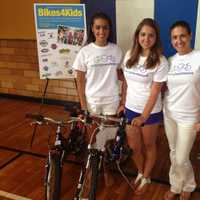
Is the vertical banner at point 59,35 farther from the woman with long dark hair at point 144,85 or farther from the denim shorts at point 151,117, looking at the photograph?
the denim shorts at point 151,117

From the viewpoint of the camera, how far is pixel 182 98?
205 cm

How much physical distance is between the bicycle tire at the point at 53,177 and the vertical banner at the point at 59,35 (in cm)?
137

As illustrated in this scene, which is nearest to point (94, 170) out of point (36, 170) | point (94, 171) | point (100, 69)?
point (94, 171)

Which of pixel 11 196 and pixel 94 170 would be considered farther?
pixel 11 196

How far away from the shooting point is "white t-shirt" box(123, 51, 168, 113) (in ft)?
7.03

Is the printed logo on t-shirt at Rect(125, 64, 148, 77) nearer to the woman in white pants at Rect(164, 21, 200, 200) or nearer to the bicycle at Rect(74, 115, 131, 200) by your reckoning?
the woman in white pants at Rect(164, 21, 200, 200)

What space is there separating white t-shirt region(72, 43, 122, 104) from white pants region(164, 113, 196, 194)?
19.8 inches

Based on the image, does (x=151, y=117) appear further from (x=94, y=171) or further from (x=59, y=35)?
(x=59, y=35)

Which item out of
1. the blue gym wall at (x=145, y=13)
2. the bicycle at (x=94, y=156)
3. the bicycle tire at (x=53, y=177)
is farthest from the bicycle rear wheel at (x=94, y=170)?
the blue gym wall at (x=145, y=13)

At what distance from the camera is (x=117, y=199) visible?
2.44 metres

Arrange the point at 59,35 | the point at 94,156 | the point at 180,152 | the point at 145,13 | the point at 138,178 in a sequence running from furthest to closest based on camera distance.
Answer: the point at 59,35, the point at 145,13, the point at 138,178, the point at 180,152, the point at 94,156

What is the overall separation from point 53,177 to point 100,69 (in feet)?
2.92

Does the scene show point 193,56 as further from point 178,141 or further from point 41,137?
point 41,137

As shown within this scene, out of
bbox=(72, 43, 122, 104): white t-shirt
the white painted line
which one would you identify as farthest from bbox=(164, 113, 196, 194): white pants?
the white painted line
